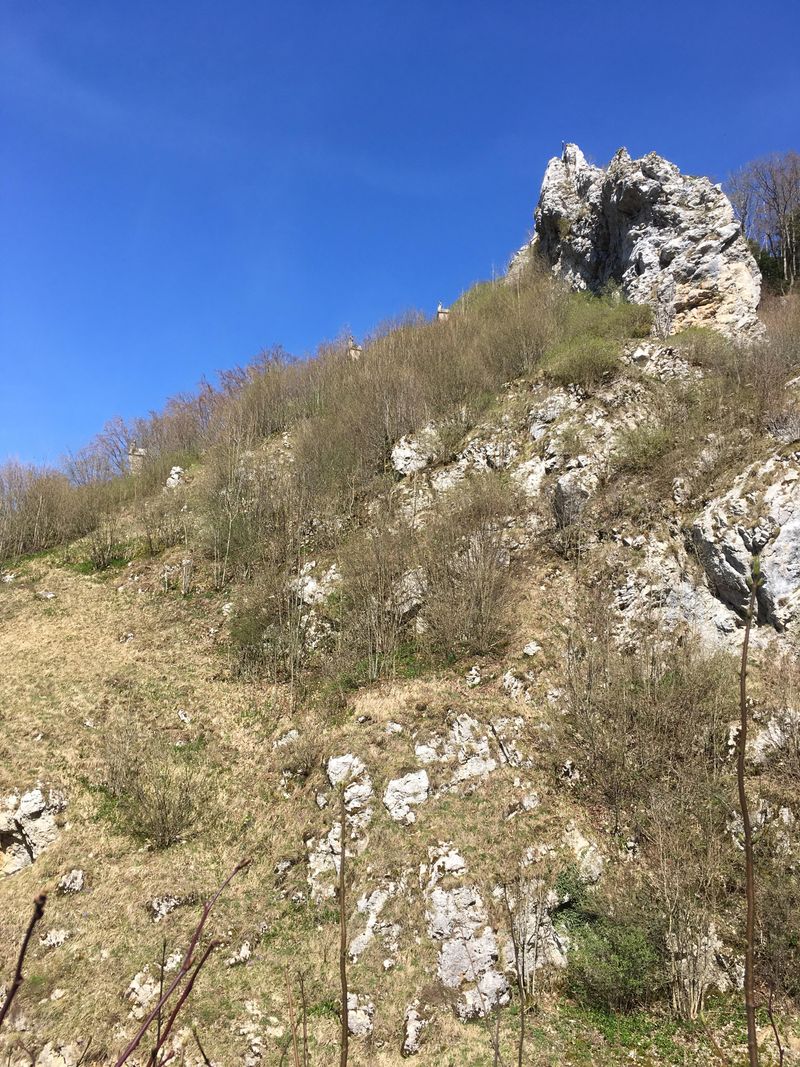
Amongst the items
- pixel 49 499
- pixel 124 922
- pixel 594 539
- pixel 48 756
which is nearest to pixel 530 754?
pixel 594 539

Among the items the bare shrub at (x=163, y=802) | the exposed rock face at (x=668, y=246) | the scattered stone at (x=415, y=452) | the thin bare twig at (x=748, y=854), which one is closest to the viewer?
the thin bare twig at (x=748, y=854)

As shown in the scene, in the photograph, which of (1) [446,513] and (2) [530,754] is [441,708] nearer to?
(2) [530,754]

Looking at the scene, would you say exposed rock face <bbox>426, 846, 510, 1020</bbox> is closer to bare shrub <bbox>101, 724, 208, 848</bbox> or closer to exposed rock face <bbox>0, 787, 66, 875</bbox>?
bare shrub <bbox>101, 724, 208, 848</bbox>

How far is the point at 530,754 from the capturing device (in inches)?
406

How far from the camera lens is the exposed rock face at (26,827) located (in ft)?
31.7

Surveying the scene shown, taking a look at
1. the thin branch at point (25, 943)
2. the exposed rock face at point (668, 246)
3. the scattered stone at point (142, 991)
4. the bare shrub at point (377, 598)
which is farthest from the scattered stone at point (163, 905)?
the exposed rock face at point (668, 246)

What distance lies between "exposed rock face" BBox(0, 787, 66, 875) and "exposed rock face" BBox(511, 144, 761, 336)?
2151 centimetres

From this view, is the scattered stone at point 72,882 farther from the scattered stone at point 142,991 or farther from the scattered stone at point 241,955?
the scattered stone at point 241,955

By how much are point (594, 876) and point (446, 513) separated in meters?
8.51

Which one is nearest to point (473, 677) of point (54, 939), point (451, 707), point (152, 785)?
point (451, 707)

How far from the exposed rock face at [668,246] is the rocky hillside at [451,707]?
5.1 inches

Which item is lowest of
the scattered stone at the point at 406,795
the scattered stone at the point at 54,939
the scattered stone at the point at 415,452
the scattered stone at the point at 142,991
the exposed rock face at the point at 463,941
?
the exposed rock face at the point at 463,941

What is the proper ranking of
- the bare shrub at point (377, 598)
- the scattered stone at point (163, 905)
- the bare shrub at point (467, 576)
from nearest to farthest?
the scattered stone at point (163, 905) → the bare shrub at point (467, 576) → the bare shrub at point (377, 598)

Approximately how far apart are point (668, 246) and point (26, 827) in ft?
81.6
